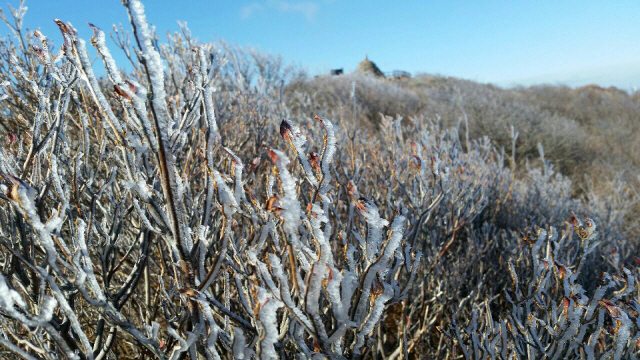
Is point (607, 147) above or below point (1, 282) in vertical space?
below

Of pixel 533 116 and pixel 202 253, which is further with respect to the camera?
pixel 533 116

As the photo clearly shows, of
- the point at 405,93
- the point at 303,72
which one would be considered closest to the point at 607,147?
the point at 405,93

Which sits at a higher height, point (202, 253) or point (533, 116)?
point (202, 253)

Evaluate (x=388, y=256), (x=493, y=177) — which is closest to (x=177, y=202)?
(x=388, y=256)

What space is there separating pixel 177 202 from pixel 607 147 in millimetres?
16987

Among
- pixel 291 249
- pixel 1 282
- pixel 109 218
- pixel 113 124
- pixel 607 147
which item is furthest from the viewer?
pixel 607 147

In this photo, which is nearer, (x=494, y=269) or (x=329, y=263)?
(x=329, y=263)

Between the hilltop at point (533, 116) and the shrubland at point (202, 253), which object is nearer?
the shrubland at point (202, 253)

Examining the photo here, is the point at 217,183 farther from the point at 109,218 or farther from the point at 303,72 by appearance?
the point at 303,72

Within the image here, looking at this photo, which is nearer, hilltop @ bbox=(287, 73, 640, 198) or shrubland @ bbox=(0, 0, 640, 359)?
shrubland @ bbox=(0, 0, 640, 359)

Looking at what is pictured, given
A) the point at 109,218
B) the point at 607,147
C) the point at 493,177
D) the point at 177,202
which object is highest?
the point at 177,202

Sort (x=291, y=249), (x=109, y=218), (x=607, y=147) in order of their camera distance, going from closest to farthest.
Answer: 1. (x=291, y=249)
2. (x=109, y=218)
3. (x=607, y=147)

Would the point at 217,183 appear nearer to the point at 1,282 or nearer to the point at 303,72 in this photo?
the point at 1,282

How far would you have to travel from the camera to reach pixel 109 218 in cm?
174
